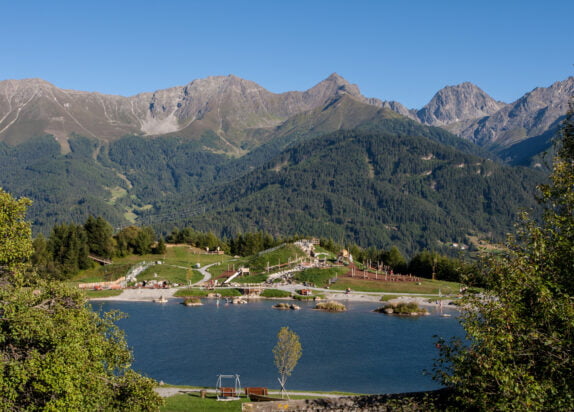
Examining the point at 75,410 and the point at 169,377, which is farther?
the point at 169,377

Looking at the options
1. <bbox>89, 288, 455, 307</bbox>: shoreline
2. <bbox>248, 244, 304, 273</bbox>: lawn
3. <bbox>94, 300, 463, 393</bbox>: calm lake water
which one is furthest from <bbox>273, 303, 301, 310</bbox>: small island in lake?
<bbox>248, 244, 304, 273</bbox>: lawn

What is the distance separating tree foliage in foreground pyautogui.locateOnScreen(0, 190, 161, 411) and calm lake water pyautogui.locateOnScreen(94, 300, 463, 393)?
31566 millimetres

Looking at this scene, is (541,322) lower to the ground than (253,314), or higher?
higher

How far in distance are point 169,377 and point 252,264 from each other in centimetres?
9805

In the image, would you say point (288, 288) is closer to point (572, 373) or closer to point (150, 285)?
point (150, 285)

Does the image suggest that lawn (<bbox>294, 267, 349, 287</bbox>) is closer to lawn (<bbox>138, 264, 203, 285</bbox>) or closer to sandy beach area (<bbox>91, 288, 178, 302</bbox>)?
lawn (<bbox>138, 264, 203, 285</bbox>)

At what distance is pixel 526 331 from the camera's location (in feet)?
67.4

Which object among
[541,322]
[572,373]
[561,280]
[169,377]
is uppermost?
[561,280]

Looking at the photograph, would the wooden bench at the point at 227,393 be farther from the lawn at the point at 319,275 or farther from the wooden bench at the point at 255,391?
the lawn at the point at 319,275

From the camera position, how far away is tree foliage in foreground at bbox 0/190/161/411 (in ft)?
77.9

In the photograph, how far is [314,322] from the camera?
104 metres

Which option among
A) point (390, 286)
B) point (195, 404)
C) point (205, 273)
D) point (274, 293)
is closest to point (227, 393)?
point (195, 404)

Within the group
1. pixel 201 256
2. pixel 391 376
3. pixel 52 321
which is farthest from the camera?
pixel 201 256

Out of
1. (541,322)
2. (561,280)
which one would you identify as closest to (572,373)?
(541,322)
